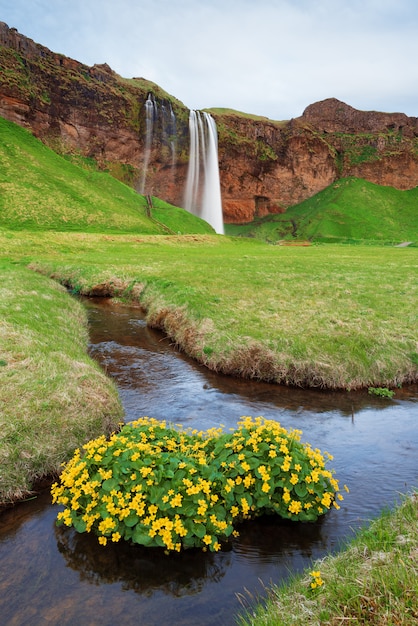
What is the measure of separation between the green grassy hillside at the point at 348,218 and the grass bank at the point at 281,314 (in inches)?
3703

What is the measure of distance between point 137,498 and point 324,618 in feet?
9.92

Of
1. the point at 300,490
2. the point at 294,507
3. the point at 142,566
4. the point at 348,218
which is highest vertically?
the point at 348,218

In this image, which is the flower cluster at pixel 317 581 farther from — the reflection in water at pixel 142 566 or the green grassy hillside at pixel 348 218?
the green grassy hillside at pixel 348 218

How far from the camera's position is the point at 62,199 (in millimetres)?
76688

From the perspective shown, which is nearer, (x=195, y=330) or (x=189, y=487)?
(x=189, y=487)

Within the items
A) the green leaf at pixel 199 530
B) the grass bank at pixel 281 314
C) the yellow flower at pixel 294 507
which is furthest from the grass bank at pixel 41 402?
the grass bank at pixel 281 314

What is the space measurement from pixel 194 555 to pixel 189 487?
960 mm

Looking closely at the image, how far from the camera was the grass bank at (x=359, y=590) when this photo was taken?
395 cm

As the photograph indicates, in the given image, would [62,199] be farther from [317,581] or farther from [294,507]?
[317,581]

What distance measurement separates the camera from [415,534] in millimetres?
5164

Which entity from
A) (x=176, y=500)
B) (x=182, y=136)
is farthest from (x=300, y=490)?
(x=182, y=136)

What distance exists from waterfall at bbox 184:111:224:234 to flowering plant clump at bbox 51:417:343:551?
128925 mm

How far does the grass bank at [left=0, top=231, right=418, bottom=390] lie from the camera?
14094 mm

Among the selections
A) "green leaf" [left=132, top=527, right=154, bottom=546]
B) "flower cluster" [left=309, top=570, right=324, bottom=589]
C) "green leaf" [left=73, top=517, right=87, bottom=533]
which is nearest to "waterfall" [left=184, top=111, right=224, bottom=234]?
"green leaf" [left=73, top=517, right=87, bottom=533]
